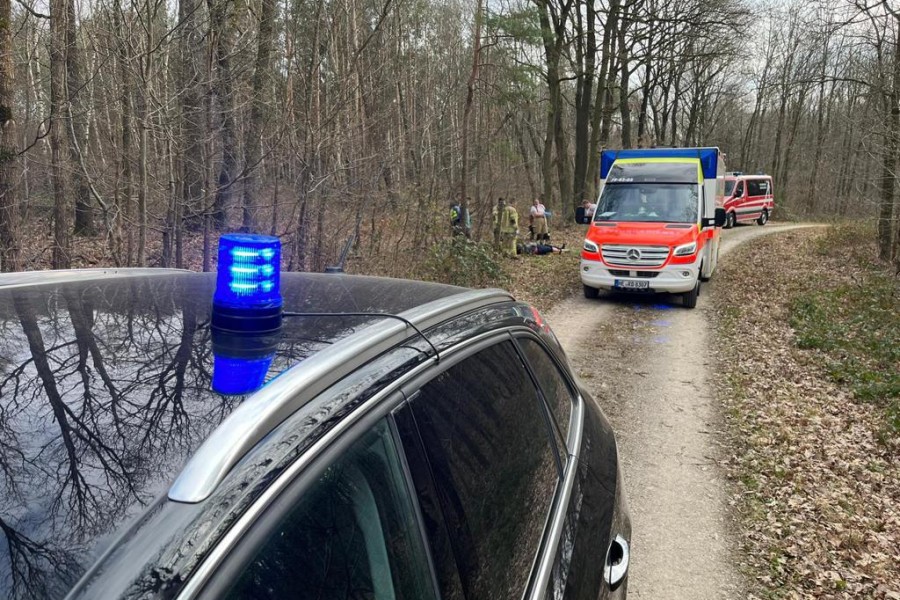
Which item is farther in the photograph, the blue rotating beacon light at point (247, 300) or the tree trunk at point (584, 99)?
the tree trunk at point (584, 99)

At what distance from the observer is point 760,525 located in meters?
4.54

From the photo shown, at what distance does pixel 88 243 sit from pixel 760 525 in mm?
13243

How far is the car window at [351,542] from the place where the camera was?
38.1 inches

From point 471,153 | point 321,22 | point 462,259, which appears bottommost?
point 462,259

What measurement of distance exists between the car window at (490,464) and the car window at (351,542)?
0.48 ft

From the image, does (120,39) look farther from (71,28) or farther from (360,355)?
(360,355)

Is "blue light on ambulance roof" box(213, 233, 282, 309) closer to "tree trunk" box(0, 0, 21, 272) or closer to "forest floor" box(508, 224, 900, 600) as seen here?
"forest floor" box(508, 224, 900, 600)

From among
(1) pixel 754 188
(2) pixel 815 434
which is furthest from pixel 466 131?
(1) pixel 754 188

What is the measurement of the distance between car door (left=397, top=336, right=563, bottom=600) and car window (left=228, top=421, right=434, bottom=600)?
0.07m

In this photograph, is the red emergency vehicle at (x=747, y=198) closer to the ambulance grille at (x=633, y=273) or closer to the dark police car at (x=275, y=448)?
the ambulance grille at (x=633, y=273)

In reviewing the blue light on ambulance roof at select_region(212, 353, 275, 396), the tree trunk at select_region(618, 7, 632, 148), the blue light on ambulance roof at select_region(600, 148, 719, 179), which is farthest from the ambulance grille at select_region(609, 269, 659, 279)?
the tree trunk at select_region(618, 7, 632, 148)

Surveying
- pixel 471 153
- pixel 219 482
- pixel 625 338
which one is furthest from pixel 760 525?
pixel 471 153

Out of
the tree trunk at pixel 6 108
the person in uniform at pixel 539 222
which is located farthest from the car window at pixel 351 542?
the person in uniform at pixel 539 222

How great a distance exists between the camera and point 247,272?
148cm
